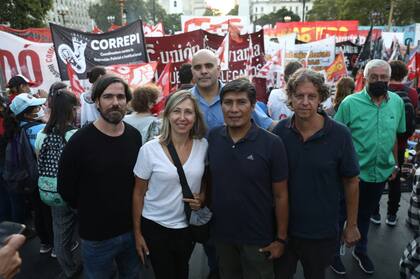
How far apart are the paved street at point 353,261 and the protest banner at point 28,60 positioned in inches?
145

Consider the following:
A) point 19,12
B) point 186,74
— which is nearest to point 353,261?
point 186,74

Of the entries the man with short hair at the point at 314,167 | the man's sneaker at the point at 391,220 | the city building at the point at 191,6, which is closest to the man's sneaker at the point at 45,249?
the man with short hair at the point at 314,167

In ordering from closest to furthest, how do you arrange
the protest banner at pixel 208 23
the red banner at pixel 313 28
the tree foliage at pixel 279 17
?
1. the protest banner at pixel 208 23
2. the red banner at pixel 313 28
3. the tree foliage at pixel 279 17

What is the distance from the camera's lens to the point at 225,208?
2.12 m

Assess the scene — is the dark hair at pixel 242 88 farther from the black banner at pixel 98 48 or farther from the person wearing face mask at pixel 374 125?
A: the black banner at pixel 98 48

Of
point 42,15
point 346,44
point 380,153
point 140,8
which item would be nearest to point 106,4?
point 140,8

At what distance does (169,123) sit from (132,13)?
87.9 metres

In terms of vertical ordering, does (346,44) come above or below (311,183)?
above

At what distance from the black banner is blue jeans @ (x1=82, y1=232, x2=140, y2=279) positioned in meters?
3.86

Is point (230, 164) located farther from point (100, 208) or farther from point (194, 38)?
point (194, 38)

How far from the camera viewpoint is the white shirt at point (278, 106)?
4066mm

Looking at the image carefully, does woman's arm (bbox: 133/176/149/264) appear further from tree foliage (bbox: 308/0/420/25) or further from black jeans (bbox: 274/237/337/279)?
tree foliage (bbox: 308/0/420/25)

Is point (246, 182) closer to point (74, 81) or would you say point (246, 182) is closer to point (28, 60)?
point (74, 81)

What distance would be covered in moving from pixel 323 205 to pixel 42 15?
1119 inches
